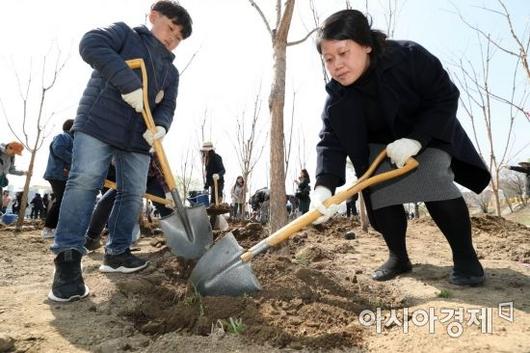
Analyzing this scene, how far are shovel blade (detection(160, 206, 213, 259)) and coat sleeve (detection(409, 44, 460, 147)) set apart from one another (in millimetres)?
1465

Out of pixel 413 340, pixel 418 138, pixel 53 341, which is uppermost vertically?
pixel 418 138

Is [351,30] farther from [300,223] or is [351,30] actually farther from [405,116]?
[300,223]

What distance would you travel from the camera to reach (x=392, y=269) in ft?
7.81

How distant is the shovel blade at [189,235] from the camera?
2602 mm

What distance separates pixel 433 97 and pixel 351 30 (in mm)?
574

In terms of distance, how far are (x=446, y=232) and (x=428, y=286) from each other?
304mm

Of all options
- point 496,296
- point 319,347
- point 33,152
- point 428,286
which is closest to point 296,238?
point 428,286

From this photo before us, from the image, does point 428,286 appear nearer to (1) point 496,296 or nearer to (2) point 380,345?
(1) point 496,296

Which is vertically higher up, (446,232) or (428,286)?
(446,232)

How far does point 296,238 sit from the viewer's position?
409 centimetres

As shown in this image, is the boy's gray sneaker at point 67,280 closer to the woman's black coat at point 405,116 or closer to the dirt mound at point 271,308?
the dirt mound at point 271,308

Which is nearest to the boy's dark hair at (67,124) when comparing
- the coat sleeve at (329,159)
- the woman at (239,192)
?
the coat sleeve at (329,159)

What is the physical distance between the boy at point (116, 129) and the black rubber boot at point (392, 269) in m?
1.47

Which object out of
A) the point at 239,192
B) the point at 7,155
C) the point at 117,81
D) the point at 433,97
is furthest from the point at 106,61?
the point at 239,192
